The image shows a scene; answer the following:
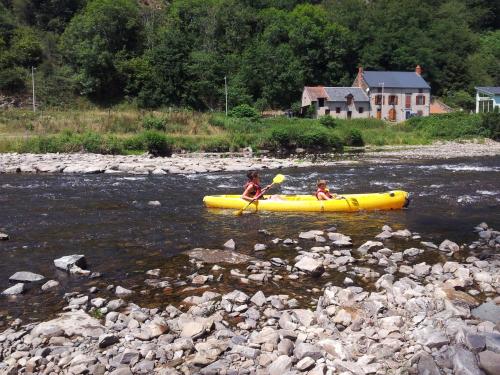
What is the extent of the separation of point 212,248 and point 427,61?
208ft

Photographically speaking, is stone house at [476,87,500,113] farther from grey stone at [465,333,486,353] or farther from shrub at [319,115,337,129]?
grey stone at [465,333,486,353]

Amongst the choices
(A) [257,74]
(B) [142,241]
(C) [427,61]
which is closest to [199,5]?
(A) [257,74]

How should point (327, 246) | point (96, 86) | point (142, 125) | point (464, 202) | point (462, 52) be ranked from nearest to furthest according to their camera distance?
point (327, 246)
point (464, 202)
point (142, 125)
point (96, 86)
point (462, 52)

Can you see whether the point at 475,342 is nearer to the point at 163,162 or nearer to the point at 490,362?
the point at 490,362

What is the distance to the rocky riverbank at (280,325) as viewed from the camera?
18.0 feet

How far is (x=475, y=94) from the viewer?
65375 mm

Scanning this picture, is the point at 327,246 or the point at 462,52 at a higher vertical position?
the point at 462,52

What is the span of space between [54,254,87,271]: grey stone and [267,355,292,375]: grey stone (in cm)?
472

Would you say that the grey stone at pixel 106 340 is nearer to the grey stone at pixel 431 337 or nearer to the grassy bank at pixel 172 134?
the grey stone at pixel 431 337

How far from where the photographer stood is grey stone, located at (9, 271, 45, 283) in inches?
325

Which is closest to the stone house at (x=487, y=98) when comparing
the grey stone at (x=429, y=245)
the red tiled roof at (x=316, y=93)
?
the red tiled roof at (x=316, y=93)

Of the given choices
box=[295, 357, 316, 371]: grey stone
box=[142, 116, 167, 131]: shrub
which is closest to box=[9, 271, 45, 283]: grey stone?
box=[295, 357, 316, 371]: grey stone

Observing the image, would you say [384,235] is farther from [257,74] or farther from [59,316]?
[257,74]

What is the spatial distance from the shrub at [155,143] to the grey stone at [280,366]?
26094 millimetres
